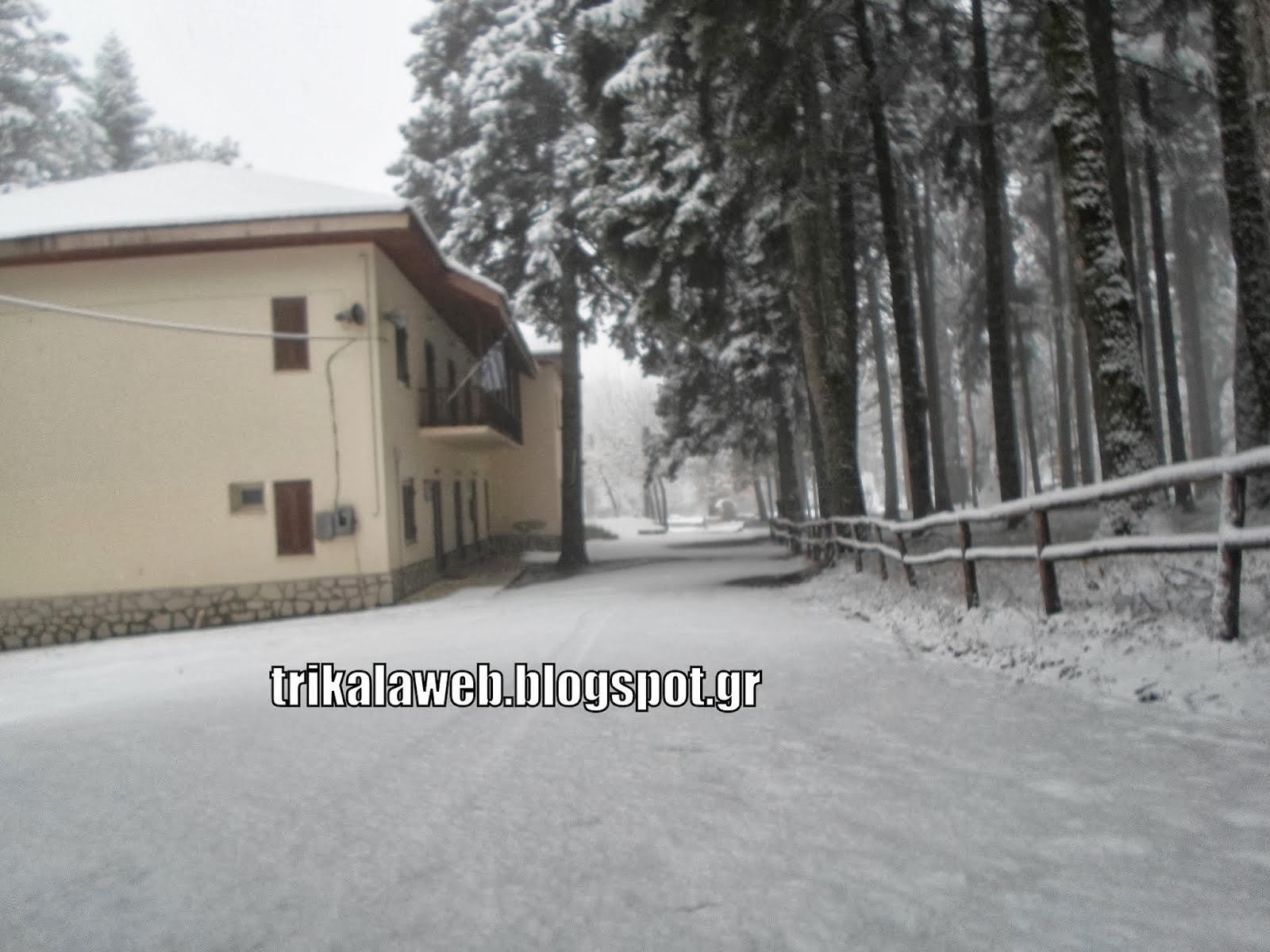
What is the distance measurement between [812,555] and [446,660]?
42.3 ft

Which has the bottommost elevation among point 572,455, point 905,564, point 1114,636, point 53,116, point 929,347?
point 1114,636

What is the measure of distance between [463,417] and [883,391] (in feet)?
67.0

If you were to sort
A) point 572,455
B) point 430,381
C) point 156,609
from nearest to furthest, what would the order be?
point 156,609
point 430,381
point 572,455

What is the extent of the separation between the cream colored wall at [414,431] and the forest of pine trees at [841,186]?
308cm

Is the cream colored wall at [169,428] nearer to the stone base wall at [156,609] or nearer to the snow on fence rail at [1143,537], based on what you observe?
the stone base wall at [156,609]

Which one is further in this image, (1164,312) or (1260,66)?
(1164,312)

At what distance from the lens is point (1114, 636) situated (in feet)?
20.8

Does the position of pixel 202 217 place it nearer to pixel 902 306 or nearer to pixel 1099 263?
pixel 902 306

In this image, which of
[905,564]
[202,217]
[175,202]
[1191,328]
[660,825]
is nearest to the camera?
[660,825]

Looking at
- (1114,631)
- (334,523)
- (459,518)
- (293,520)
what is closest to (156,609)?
(293,520)

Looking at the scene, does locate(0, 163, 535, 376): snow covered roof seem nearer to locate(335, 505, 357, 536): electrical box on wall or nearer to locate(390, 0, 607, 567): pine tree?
locate(390, 0, 607, 567): pine tree

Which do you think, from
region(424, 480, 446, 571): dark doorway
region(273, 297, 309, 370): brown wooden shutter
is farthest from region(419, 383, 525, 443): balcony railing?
region(273, 297, 309, 370): brown wooden shutter

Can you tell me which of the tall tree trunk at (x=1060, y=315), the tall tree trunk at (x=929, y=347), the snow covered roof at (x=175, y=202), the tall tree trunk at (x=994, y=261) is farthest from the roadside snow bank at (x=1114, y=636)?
the tall tree trunk at (x=1060, y=315)

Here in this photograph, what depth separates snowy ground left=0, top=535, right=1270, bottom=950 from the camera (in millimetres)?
2873
